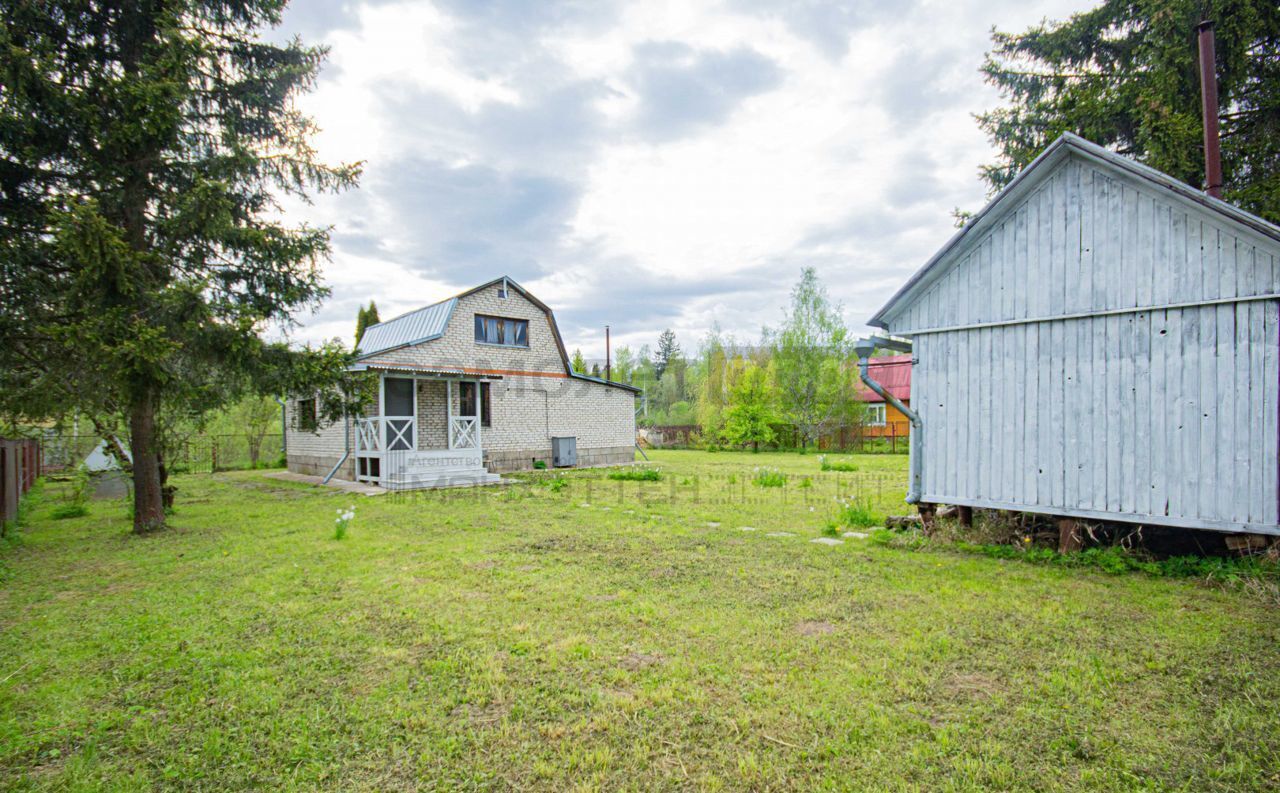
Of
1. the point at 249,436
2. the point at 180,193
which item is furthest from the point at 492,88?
the point at 249,436

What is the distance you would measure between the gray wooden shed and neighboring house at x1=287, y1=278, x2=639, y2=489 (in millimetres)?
11506

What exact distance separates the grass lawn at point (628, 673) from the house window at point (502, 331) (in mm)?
11506

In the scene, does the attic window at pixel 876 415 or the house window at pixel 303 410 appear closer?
the house window at pixel 303 410

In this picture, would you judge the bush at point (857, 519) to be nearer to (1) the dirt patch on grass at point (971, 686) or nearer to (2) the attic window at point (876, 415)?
(1) the dirt patch on grass at point (971, 686)

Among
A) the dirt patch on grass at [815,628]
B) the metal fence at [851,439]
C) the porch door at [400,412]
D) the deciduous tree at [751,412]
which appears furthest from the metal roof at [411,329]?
the metal fence at [851,439]

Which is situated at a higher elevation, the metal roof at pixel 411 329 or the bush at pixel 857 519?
the metal roof at pixel 411 329

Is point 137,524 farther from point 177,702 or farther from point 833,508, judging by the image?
point 833,508

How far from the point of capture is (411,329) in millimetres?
17953

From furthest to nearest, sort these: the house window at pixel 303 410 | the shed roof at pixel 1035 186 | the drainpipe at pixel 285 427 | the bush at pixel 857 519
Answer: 1. the drainpipe at pixel 285 427
2. the house window at pixel 303 410
3. the bush at pixel 857 519
4. the shed roof at pixel 1035 186

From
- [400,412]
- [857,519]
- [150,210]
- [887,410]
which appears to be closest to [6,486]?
[150,210]

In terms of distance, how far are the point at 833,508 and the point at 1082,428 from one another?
4.15m

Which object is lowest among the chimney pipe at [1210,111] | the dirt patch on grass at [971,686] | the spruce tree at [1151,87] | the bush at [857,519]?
the bush at [857,519]

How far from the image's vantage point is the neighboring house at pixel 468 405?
1444 cm

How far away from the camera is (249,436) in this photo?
2081 cm
